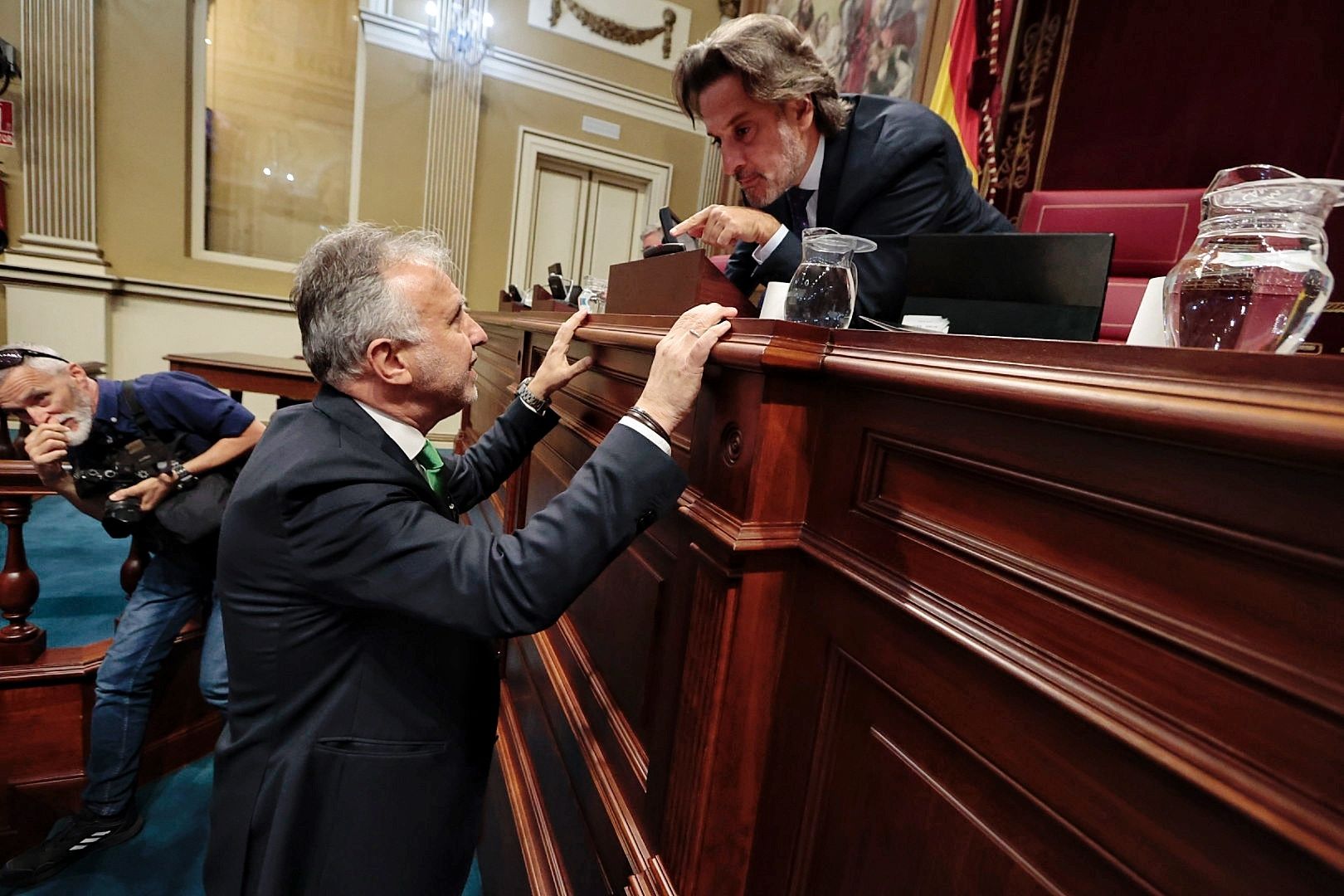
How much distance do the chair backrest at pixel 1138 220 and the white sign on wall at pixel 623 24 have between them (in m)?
4.51

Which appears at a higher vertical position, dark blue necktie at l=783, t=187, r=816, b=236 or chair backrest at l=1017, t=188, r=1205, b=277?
chair backrest at l=1017, t=188, r=1205, b=277

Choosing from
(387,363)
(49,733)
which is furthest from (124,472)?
(387,363)

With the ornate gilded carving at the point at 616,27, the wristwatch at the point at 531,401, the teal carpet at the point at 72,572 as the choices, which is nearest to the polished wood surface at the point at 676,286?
the wristwatch at the point at 531,401

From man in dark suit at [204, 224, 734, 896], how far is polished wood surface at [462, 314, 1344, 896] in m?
0.16

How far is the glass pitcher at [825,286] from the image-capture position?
2.71ft

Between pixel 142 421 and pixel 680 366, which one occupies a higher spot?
pixel 680 366

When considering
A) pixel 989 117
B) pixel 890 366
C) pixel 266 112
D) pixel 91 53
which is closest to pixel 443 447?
pixel 266 112

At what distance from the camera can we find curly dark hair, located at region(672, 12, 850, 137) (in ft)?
4.22

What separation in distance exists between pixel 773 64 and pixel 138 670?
2.29m

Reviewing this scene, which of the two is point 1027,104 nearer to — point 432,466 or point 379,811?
point 432,466

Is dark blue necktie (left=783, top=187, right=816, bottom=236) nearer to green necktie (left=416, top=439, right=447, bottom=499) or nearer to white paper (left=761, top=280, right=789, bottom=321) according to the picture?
white paper (left=761, top=280, right=789, bottom=321)

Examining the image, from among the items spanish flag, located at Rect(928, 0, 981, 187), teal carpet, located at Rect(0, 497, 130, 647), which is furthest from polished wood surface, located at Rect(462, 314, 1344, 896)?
teal carpet, located at Rect(0, 497, 130, 647)

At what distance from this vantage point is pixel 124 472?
71.9 inches

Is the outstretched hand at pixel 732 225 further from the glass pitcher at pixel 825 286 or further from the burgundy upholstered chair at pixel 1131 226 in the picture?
the burgundy upholstered chair at pixel 1131 226
